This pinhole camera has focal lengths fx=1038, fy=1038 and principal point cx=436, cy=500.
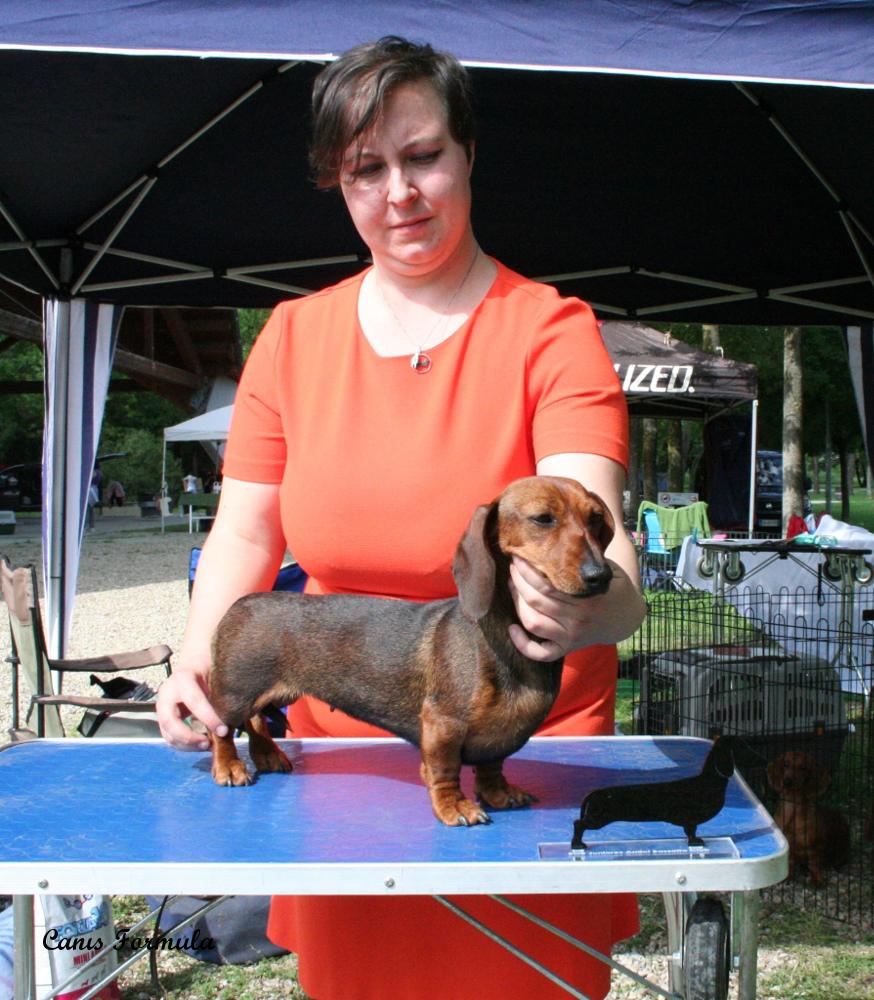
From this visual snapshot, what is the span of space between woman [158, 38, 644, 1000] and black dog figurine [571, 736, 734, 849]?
0.32 meters

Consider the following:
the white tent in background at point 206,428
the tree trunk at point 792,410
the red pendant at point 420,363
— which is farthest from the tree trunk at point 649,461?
the red pendant at point 420,363

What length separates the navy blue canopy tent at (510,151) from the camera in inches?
105

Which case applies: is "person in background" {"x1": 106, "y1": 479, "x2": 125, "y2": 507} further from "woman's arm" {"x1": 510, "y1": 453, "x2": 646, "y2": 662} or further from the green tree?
"woman's arm" {"x1": 510, "y1": 453, "x2": 646, "y2": 662}

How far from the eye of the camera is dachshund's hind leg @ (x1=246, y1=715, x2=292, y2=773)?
6.24ft

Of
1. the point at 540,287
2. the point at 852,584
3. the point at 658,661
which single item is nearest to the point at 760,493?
the point at 852,584

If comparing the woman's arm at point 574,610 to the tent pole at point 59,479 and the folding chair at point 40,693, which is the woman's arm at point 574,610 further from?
the tent pole at point 59,479

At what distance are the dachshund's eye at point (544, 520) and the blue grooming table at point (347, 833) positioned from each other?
47cm

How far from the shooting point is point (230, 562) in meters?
1.99

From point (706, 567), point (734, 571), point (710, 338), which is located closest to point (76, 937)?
point (734, 571)

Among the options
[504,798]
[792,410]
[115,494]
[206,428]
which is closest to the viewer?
[504,798]

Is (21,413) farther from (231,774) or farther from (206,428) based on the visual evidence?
(231,774)

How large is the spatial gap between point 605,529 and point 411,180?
67 centimetres

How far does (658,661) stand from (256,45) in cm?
364

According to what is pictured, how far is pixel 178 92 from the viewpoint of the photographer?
14.9 ft
